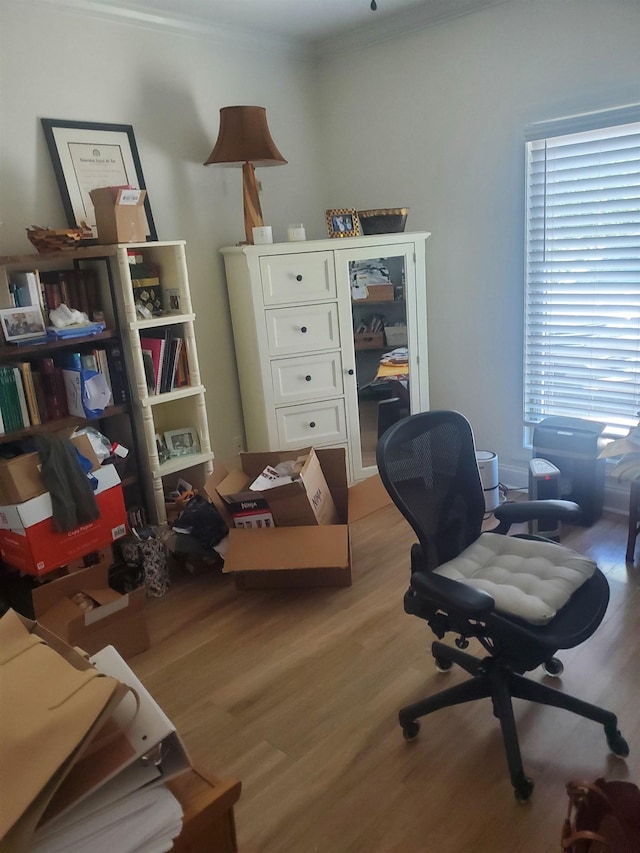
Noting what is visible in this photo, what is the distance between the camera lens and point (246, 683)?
2246mm

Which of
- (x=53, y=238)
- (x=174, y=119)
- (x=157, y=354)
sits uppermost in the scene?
(x=174, y=119)

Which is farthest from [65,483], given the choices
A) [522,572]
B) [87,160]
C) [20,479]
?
[522,572]

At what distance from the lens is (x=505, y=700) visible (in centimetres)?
183

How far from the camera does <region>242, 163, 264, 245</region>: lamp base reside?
3.34 m

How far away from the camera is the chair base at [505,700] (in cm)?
179

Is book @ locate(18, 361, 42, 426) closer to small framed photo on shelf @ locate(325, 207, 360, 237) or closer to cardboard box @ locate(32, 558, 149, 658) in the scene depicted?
cardboard box @ locate(32, 558, 149, 658)

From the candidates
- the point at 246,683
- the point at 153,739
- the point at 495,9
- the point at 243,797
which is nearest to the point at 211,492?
the point at 246,683

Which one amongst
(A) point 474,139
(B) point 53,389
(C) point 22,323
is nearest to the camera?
(C) point 22,323

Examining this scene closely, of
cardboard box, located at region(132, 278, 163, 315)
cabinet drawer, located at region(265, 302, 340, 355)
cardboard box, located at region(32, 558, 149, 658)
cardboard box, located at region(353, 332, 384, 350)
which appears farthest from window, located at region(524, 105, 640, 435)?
cardboard box, located at region(32, 558, 149, 658)

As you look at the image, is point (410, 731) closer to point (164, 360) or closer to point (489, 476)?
point (489, 476)

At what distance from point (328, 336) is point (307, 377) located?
0.25 m

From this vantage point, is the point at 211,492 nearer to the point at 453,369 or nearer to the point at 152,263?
the point at 152,263

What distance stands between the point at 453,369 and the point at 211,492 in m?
1.69

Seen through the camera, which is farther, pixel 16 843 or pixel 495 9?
pixel 495 9
